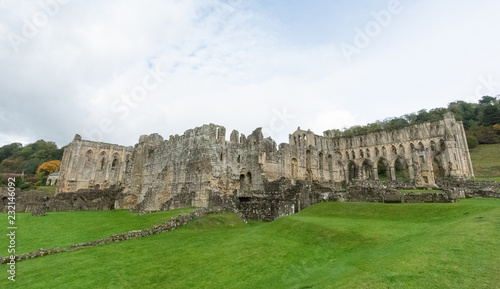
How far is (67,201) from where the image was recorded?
30.2 metres

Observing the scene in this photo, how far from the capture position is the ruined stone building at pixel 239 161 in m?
27.6

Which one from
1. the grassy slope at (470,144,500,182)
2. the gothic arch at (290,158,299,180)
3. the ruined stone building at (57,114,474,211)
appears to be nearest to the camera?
the ruined stone building at (57,114,474,211)

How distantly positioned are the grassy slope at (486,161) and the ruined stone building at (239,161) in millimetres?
6299

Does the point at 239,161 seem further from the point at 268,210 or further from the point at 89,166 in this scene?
the point at 89,166

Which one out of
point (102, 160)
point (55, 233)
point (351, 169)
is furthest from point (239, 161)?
point (102, 160)

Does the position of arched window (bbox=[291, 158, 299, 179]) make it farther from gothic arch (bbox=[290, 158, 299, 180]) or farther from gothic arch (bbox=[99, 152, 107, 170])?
gothic arch (bbox=[99, 152, 107, 170])

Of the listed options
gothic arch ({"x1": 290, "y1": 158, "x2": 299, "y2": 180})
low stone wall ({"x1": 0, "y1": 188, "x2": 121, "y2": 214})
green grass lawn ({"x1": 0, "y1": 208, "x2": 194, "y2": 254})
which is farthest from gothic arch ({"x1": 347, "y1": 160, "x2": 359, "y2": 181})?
green grass lawn ({"x1": 0, "y1": 208, "x2": 194, "y2": 254})

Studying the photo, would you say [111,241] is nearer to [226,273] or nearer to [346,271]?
[226,273]

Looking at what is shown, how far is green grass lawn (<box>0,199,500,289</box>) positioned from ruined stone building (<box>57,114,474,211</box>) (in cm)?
1219

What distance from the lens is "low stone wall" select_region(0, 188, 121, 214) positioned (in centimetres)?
2853

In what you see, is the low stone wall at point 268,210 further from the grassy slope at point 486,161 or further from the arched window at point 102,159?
the arched window at point 102,159

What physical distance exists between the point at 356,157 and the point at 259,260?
173 feet

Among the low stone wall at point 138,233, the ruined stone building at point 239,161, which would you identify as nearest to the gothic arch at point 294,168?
the ruined stone building at point 239,161

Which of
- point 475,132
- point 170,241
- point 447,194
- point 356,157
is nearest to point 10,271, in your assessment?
point 170,241
